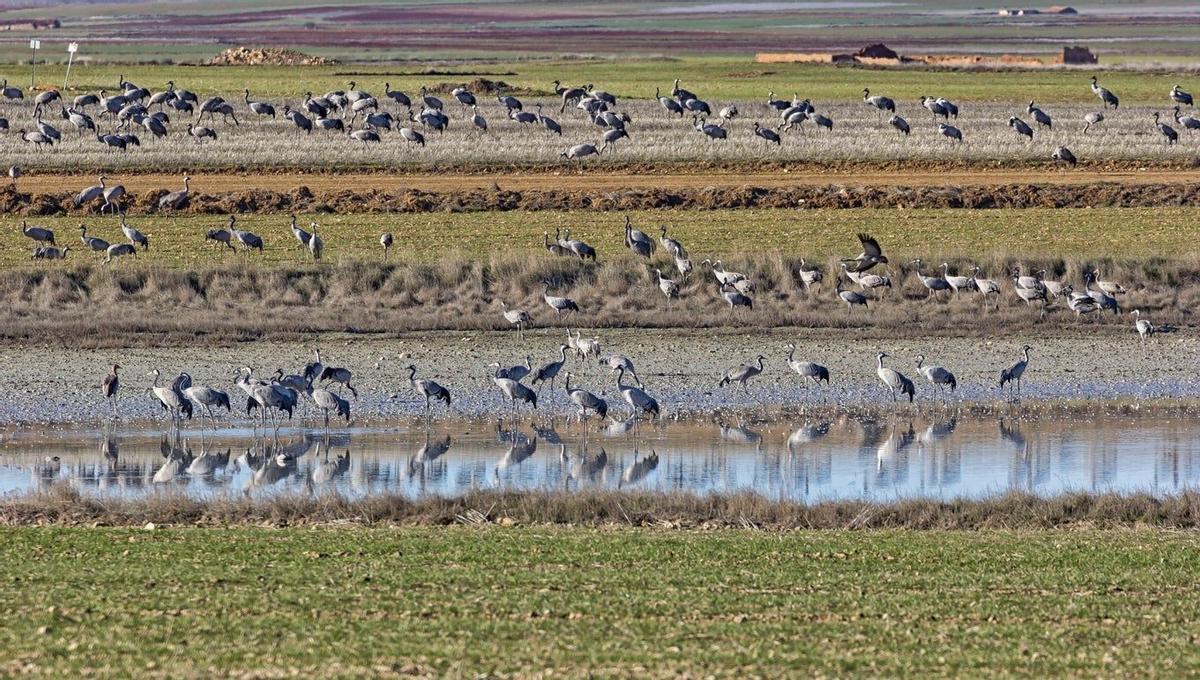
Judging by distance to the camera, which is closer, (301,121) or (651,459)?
(651,459)

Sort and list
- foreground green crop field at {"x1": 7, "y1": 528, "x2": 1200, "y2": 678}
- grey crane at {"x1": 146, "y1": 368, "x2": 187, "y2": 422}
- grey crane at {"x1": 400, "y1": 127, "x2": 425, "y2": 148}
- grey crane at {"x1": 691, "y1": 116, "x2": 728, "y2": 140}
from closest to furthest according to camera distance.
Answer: foreground green crop field at {"x1": 7, "y1": 528, "x2": 1200, "y2": 678} < grey crane at {"x1": 146, "y1": 368, "x2": 187, "y2": 422} < grey crane at {"x1": 400, "y1": 127, "x2": 425, "y2": 148} < grey crane at {"x1": 691, "y1": 116, "x2": 728, "y2": 140}

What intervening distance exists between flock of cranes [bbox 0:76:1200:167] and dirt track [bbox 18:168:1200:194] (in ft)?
8.41

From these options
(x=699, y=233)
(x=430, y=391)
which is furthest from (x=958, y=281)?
(x=430, y=391)

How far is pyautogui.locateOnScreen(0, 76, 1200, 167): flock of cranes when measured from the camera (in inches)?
2025

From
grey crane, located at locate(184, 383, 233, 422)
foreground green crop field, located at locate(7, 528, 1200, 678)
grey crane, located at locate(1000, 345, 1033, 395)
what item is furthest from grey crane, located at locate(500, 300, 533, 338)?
foreground green crop field, located at locate(7, 528, 1200, 678)

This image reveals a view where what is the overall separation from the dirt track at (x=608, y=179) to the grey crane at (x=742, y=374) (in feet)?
58.1

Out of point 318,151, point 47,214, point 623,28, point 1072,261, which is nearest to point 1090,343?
point 1072,261

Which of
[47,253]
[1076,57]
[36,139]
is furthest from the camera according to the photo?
[1076,57]

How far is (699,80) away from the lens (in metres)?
81.4

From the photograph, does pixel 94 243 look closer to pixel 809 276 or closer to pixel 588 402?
pixel 809 276

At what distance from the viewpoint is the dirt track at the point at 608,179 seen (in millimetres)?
42312

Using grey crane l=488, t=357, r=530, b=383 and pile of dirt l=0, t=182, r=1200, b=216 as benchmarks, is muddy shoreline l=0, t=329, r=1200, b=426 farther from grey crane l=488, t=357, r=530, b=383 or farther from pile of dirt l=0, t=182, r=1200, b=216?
pile of dirt l=0, t=182, r=1200, b=216

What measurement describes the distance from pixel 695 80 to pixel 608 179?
37.7 meters

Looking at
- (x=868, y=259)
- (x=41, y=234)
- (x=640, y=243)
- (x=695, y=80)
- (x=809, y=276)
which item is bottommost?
(x=809, y=276)
